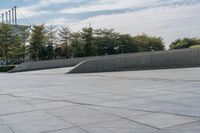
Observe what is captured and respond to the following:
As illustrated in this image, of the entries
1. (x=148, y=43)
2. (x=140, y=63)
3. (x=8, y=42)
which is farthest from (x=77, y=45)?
(x=140, y=63)

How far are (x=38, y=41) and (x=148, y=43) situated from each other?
24101 mm

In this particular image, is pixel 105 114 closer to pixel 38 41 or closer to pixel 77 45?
pixel 38 41

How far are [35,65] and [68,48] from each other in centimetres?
1964

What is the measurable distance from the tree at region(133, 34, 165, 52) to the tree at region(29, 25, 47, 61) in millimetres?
18781

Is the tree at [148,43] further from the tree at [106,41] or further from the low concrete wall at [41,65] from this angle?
the low concrete wall at [41,65]

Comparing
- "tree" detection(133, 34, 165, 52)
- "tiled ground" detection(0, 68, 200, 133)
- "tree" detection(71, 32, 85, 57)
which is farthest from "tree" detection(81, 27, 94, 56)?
"tiled ground" detection(0, 68, 200, 133)

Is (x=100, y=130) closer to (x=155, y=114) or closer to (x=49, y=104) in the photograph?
(x=155, y=114)

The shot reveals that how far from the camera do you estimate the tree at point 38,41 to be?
5167cm

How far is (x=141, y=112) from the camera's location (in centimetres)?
670

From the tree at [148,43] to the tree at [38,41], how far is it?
1878 cm

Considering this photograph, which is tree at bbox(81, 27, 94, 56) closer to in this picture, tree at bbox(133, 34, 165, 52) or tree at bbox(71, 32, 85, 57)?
tree at bbox(71, 32, 85, 57)

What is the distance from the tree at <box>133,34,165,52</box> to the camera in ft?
207

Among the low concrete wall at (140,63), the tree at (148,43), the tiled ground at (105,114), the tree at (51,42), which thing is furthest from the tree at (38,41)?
the tiled ground at (105,114)

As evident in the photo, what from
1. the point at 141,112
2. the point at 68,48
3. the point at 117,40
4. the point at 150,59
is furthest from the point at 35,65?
the point at 141,112
